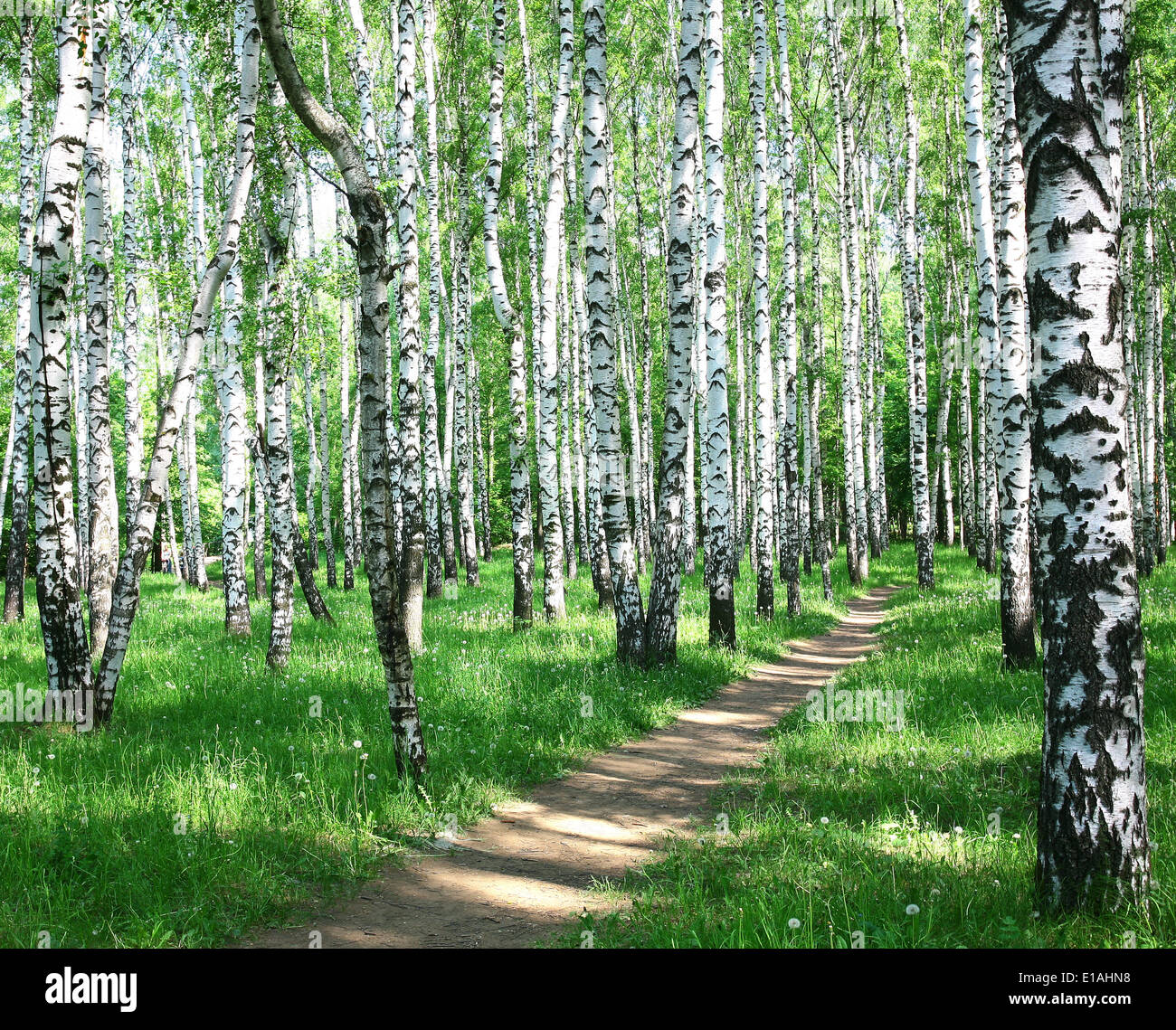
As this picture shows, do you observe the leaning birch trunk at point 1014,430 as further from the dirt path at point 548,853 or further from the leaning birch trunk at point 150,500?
the leaning birch trunk at point 150,500

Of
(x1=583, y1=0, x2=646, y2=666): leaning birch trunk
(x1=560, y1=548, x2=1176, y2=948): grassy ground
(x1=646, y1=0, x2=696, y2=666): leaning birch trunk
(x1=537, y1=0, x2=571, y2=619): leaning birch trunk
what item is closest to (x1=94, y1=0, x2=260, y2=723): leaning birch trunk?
(x1=583, y1=0, x2=646, y2=666): leaning birch trunk

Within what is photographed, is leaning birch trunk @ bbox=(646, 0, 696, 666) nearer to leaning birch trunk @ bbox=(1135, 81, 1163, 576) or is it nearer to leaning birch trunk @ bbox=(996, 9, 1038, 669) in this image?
leaning birch trunk @ bbox=(996, 9, 1038, 669)

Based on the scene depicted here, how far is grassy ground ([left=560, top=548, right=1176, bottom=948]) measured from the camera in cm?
342

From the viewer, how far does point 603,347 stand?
979 cm

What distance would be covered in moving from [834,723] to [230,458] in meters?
8.71

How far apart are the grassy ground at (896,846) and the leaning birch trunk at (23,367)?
1301cm

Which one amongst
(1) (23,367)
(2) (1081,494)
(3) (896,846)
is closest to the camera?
(2) (1081,494)

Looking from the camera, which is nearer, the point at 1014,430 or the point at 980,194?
the point at 1014,430

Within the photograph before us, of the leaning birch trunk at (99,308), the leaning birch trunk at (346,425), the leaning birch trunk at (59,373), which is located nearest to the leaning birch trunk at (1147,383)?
the leaning birch trunk at (99,308)

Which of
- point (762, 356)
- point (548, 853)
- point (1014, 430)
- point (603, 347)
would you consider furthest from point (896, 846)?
point (762, 356)

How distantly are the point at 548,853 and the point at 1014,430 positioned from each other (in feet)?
23.1

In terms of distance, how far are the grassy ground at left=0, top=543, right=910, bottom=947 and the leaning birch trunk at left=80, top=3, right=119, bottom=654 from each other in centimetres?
167

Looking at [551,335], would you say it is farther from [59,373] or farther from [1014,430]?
[59,373]

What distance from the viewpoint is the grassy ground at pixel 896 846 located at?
135 inches
